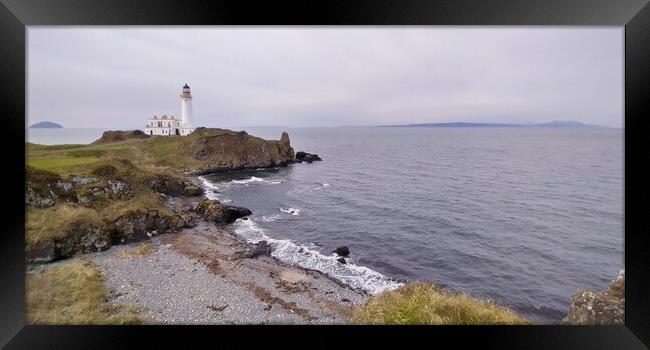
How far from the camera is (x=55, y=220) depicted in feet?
25.9

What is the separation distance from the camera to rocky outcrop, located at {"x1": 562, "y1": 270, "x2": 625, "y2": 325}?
379cm

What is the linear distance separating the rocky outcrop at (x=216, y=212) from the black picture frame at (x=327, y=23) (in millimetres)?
9336

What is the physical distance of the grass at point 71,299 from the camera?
12.6 ft

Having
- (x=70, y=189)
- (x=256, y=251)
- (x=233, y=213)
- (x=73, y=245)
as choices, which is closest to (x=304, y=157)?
(x=233, y=213)

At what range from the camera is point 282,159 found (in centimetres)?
3048

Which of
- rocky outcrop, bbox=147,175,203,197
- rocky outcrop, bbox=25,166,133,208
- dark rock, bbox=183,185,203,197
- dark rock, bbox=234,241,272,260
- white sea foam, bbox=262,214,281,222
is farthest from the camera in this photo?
dark rock, bbox=183,185,203,197

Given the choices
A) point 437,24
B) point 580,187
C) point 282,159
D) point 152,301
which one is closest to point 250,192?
point 282,159

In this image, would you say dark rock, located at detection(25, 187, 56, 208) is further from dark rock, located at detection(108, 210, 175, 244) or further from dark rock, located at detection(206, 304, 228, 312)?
dark rock, located at detection(206, 304, 228, 312)

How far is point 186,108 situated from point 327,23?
28.5 metres

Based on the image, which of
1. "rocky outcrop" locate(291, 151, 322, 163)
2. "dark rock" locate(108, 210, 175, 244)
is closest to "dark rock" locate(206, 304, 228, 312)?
"dark rock" locate(108, 210, 175, 244)

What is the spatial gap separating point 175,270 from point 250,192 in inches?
472

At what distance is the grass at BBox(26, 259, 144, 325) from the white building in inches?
886

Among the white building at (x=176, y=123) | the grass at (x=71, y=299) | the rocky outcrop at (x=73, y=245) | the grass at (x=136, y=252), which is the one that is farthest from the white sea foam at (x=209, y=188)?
the grass at (x=71, y=299)

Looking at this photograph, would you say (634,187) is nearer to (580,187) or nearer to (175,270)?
(175,270)
